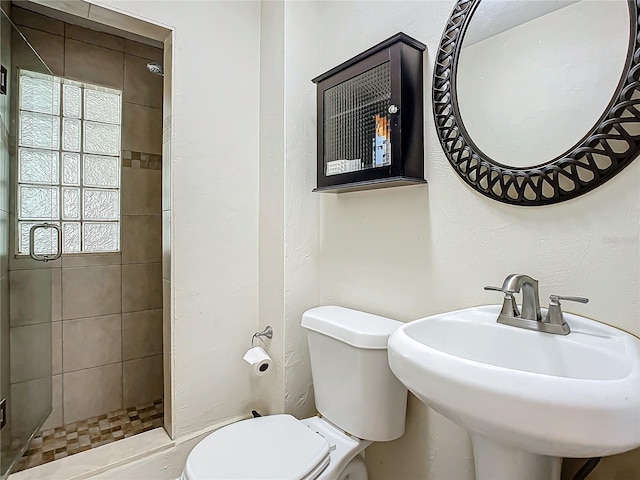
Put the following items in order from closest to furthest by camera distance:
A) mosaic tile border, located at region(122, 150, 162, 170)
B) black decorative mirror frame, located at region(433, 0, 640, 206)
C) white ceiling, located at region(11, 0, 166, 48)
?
black decorative mirror frame, located at region(433, 0, 640, 206), white ceiling, located at region(11, 0, 166, 48), mosaic tile border, located at region(122, 150, 162, 170)

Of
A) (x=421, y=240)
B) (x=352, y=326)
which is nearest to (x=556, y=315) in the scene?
(x=421, y=240)

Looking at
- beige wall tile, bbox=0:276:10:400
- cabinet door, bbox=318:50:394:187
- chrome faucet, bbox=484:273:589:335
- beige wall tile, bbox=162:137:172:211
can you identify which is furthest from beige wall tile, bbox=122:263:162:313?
chrome faucet, bbox=484:273:589:335

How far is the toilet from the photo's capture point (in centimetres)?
103

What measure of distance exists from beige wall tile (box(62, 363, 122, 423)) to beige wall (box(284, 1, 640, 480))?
4.04 feet

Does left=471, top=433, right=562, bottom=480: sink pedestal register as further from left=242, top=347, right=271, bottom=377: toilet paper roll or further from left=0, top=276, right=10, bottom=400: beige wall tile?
left=0, top=276, right=10, bottom=400: beige wall tile

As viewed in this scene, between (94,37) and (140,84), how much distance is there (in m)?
0.31

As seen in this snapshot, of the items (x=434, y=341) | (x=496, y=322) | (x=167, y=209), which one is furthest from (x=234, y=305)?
(x=496, y=322)

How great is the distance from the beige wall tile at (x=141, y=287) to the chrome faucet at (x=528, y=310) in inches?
78.0

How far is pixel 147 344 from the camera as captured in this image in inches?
87.4

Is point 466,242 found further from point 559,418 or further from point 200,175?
point 200,175

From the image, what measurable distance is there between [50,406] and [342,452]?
1.67 meters

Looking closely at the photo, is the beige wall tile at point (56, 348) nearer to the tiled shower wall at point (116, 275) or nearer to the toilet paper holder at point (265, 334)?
the tiled shower wall at point (116, 275)

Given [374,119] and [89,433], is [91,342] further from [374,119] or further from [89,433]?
[374,119]

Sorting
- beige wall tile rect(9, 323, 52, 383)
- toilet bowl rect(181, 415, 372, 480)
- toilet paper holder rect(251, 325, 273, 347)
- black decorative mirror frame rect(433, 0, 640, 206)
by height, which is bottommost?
toilet bowl rect(181, 415, 372, 480)
